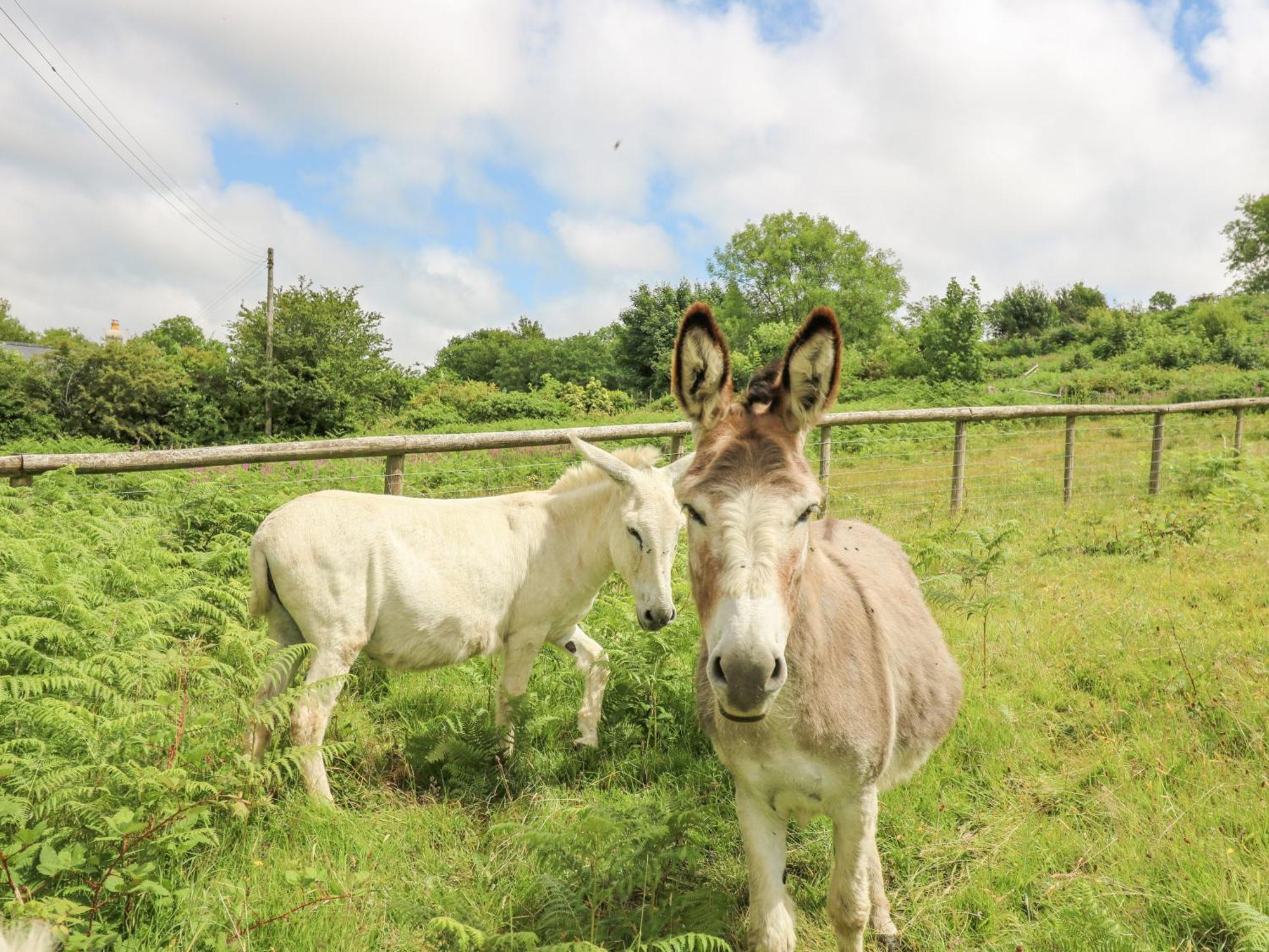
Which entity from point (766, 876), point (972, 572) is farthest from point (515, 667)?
point (972, 572)

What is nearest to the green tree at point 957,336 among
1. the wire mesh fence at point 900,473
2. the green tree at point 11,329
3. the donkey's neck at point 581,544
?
the wire mesh fence at point 900,473

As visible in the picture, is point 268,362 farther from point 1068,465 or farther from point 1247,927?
point 1247,927

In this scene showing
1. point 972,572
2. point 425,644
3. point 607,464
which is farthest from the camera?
point 972,572

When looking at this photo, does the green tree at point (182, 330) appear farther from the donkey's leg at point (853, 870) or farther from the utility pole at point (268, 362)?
the donkey's leg at point (853, 870)

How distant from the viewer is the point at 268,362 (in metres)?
27.2

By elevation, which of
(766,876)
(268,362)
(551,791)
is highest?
(268,362)

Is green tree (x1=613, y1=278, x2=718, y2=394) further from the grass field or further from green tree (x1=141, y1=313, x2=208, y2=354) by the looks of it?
green tree (x1=141, y1=313, x2=208, y2=354)

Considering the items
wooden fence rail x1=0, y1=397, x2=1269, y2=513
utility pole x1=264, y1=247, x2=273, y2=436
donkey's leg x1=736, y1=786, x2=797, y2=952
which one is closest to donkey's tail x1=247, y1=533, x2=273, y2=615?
wooden fence rail x1=0, y1=397, x2=1269, y2=513

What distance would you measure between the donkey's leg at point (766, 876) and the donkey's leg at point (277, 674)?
2.08 meters

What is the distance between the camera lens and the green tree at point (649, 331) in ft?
128

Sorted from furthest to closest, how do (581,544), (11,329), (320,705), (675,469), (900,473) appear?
1. (11,329)
2. (900,473)
3. (675,469)
4. (581,544)
5. (320,705)

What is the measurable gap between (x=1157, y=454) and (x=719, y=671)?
38.4 feet

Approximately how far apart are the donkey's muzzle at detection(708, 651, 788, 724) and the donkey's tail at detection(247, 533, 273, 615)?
8.71 ft

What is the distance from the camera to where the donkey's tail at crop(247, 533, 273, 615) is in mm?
3350
